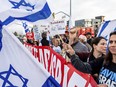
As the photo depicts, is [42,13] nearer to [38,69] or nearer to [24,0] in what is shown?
[24,0]

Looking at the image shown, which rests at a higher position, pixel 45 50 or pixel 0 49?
pixel 0 49

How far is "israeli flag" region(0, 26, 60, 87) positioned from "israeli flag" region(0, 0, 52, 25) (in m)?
1.85

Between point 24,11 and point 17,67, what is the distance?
113 inches

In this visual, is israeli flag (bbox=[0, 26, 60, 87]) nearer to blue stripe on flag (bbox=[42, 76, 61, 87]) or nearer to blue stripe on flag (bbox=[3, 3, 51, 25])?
blue stripe on flag (bbox=[42, 76, 61, 87])

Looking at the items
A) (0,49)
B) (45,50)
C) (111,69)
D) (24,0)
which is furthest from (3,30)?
(45,50)

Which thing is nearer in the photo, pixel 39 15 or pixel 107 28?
pixel 107 28

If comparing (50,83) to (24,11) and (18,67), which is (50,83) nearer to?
(18,67)

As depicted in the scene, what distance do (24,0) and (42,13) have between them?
0.68 metres

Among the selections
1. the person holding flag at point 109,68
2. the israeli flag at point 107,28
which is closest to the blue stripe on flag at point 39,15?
the israeli flag at point 107,28

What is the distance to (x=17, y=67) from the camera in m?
3.15

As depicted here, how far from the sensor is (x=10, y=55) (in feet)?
10.4

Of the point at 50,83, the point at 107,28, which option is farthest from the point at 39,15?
the point at 50,83

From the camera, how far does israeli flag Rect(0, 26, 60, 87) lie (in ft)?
9.96

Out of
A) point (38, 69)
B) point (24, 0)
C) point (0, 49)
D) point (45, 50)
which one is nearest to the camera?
point (38, 69)
